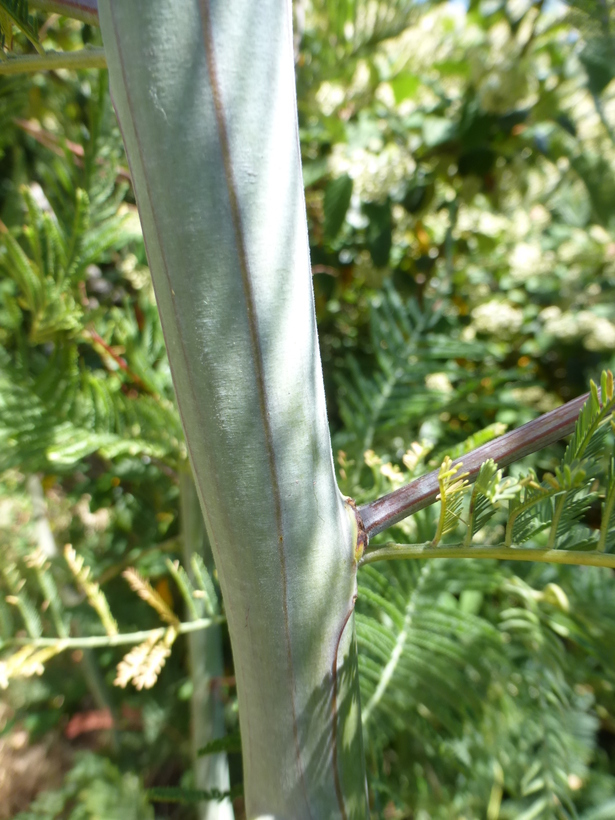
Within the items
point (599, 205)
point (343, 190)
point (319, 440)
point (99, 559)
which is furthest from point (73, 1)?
point (99, 559)

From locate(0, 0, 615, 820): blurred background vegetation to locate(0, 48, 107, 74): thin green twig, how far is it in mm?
280

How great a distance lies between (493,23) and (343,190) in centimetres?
55

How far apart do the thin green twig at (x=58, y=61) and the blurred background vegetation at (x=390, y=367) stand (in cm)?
28

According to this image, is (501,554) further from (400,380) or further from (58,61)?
(400,380)

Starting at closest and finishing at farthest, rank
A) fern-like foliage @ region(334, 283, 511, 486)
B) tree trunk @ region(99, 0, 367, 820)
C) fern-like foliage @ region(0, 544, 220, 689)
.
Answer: tree trunk @ region(99, 0, 367, 820) < fern-like foliage @ region(0, 544, 220, 689) < fern-like foliage @ region(334, 283, 511, 486)

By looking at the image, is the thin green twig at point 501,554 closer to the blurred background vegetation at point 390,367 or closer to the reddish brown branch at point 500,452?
the reddish brown branch at point 500,452

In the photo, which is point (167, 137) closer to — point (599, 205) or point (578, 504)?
point (578, 504)

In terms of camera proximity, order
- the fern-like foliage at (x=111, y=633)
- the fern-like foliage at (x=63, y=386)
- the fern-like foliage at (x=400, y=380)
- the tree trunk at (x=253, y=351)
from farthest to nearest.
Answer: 1. the fern-like foliage at (x=400, y=380)
2. the fern-like foliage at (x=63, y=386)
3. the fern-like foliage at (x=111, y=633)
4. the tree trunk at (x=253, y=351)

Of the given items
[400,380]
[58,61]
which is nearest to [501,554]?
[58,61]

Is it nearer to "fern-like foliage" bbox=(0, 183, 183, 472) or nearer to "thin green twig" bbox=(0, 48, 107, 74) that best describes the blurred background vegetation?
"fern-like foliage" bbox=(0, 183, 183, 472)

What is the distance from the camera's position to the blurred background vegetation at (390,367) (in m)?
0.73

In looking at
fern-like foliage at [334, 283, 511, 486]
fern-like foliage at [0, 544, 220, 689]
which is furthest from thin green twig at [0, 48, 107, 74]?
fern-like foliage at [334, 283, 511, 486]

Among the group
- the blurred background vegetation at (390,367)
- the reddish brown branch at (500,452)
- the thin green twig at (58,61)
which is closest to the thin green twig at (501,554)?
the reddish brown branch at (500,452)

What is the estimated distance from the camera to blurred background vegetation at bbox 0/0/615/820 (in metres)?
0.73
